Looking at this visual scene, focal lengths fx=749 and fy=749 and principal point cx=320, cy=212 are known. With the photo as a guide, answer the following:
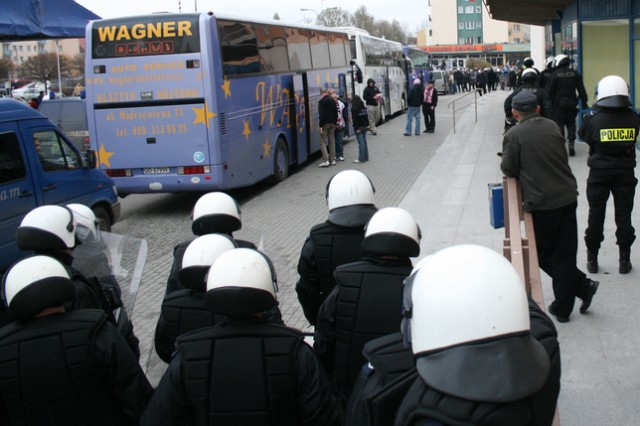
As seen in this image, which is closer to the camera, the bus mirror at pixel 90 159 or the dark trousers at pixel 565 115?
the bus mirror at pixel 90 159

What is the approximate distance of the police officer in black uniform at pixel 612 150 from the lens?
6.63 m

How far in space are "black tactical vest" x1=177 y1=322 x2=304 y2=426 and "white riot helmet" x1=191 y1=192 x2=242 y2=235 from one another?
6.42 ft

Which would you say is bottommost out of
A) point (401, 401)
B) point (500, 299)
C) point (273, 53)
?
point (401, 401)

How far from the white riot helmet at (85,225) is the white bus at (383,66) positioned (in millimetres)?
20076

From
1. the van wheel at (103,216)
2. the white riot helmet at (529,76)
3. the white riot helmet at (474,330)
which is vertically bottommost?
the van wheel at (103,216)

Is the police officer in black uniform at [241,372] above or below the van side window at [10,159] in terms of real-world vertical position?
below

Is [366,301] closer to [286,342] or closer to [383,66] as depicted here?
[286,342]

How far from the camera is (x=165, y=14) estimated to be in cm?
1258

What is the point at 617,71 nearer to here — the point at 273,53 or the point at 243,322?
the point at 273,53

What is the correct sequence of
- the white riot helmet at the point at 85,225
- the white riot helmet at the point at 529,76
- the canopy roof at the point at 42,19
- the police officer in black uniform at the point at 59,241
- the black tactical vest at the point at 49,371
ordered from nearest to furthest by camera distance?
the black tactical vest at the point at 49,371, the police officer in black uniform at the point at 59,241, the white riot helmet at the point at 85,225, the canopy roof at the point at 42,19, the white riot helmet at the point at 529,76

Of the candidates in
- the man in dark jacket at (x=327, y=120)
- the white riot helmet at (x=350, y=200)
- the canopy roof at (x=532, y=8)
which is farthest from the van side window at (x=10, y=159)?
the canopy roof at (x=532, y=8)

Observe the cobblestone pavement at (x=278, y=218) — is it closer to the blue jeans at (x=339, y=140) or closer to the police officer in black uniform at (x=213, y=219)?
the blue jeans at (x=339, y=140)

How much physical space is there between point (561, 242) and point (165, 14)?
8.80 meters

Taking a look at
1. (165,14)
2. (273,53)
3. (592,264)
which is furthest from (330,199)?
(273,53)
